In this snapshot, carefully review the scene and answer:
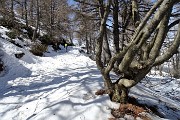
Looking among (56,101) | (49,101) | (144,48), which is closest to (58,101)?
(56,101)

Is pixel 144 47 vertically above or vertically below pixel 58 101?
above

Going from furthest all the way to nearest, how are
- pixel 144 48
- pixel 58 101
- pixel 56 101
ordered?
pixel 56 101
pixel 58 101
pixel 144 48

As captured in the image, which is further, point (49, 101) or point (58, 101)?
point (49, 101)

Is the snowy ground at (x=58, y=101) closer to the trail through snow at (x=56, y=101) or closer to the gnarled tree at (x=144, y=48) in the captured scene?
the trail through snow at (x=56, y=101)

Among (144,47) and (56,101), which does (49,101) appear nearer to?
(56,101)

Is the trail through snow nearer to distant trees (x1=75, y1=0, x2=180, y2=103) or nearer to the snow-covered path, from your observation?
the snow-covered path

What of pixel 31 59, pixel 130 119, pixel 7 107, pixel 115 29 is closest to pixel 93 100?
pixel 130 119

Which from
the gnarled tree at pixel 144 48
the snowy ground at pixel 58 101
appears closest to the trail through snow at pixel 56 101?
the snowy ground at pixel 58 101

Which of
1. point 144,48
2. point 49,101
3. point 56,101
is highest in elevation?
point 144,48

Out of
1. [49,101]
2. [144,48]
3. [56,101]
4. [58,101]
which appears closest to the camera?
[144,48]

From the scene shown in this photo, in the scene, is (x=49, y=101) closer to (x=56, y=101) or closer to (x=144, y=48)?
(x=56, y=101)

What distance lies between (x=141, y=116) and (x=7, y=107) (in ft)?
12.5

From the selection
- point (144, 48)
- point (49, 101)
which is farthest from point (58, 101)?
point (144, 48)

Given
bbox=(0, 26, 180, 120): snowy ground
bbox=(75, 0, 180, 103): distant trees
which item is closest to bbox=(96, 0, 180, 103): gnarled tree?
bbox=(75, 0, 180, 103): distant trees
